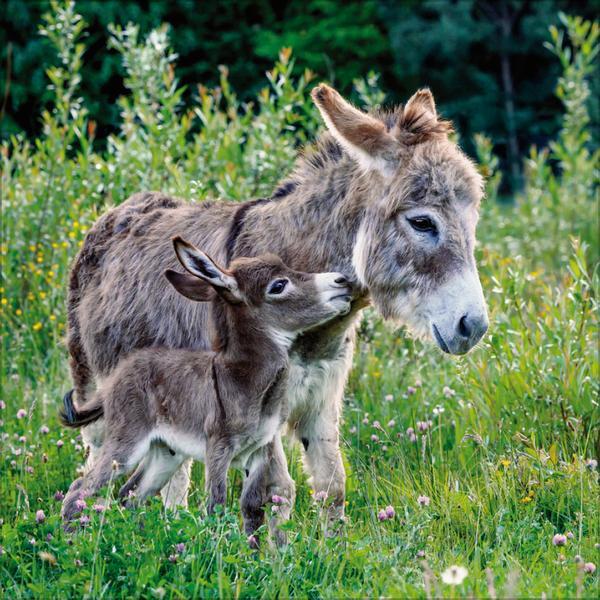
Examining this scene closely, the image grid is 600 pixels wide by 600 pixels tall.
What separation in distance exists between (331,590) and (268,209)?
6.09ft

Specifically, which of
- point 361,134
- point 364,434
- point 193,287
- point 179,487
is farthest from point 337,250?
point 179,487

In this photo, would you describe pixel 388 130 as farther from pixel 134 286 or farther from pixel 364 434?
pixel 364 434

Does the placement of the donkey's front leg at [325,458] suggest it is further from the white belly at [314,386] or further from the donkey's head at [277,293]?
the donkey's head at [277,293]

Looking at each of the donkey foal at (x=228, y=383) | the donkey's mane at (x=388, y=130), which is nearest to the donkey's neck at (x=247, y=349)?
the donkey foal at (x=228, y=383)

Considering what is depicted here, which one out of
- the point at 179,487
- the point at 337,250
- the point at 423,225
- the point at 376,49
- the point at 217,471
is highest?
the point at 423,225

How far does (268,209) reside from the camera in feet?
14.6

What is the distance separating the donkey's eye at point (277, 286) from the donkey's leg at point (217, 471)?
24.7 inches

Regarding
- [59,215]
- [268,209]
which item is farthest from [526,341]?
[59,215]

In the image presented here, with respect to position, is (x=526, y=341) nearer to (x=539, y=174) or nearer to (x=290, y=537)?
(x=290, y=537)

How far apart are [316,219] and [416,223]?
18.7 inches

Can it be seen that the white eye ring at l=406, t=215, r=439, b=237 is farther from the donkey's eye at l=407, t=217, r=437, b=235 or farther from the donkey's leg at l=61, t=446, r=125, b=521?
the donkey's leg at l=61, t=446, r=125, b=521

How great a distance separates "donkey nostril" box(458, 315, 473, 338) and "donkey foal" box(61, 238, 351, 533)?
1.55 ft

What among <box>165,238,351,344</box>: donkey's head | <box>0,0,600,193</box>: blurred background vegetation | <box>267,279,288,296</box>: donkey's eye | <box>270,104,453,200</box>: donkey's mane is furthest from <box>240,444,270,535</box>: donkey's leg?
<box>0,0,600,193</box>: blurred background vegetation

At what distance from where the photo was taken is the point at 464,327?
384cm
